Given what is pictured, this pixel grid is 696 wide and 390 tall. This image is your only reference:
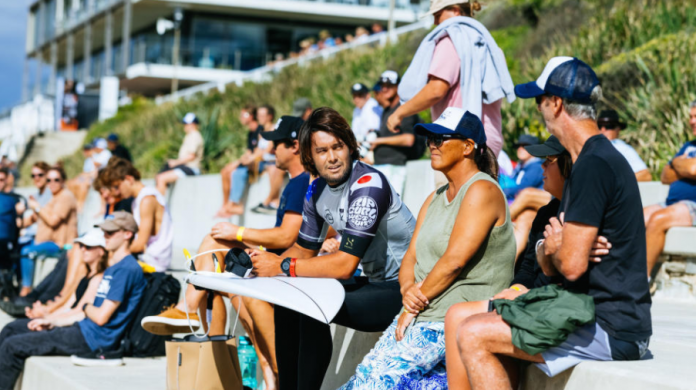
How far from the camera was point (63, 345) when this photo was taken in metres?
6.66

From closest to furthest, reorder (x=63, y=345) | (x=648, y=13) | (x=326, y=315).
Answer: (x=326, y=315)
(x=63, y=345)
(x=648, y=13)

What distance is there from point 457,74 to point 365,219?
4.96ft

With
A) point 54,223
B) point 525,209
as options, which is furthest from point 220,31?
point 525,209

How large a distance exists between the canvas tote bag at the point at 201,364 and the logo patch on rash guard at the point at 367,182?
1256mm

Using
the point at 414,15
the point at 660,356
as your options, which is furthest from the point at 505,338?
the point at 414,15

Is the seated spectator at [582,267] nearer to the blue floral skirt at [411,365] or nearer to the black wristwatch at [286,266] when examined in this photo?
the blue floral skirt at [411,365]

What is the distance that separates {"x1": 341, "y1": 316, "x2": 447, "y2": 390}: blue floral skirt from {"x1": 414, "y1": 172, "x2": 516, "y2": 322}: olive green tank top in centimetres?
8

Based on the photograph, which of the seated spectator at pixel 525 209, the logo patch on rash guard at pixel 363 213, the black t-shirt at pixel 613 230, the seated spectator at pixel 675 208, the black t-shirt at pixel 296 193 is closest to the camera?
the black t-shirt at pixel 613 230

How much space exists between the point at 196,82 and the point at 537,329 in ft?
121

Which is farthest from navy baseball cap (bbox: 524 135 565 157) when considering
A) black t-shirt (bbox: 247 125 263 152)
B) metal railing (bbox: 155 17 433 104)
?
metal railing (bbox: 155 17 433 104)

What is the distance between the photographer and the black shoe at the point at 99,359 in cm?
650

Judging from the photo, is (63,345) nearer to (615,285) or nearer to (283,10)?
(615,285)

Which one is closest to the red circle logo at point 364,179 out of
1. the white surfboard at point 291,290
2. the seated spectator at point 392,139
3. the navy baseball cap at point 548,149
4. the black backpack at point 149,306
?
the white surfboard at point 291,290

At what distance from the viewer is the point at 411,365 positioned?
3.75 m
